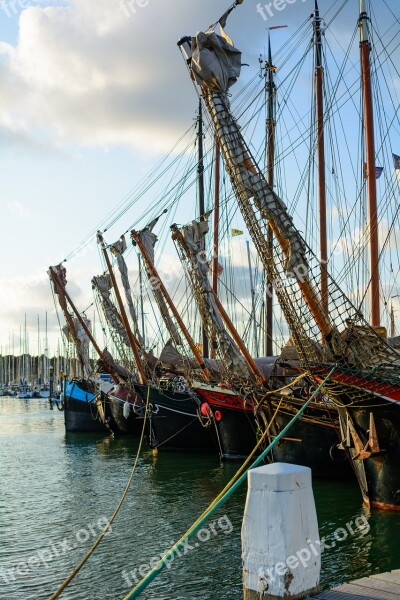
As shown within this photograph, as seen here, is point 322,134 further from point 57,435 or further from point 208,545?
point 57,435

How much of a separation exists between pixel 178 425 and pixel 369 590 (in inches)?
935

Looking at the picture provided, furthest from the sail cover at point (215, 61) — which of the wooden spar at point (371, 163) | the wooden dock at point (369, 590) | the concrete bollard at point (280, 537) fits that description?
the wooden dock at point (369, 590)

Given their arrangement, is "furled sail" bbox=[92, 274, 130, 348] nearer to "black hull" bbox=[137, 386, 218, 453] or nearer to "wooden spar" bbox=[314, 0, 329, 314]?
"black hull" bbox=[137, 386, 218, 453]

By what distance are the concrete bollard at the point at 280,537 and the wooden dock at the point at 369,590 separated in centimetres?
18

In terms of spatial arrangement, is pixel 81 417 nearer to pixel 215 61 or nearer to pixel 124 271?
pixel 124 271

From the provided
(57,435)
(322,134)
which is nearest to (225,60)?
(322,134)

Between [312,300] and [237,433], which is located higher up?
[312,300]

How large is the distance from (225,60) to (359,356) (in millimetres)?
8131

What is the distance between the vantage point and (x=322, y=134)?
26.8m

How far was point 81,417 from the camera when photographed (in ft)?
152

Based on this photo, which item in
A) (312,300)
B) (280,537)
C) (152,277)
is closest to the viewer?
(280,537)

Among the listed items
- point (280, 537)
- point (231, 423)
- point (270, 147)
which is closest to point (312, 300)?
point (231, 423)

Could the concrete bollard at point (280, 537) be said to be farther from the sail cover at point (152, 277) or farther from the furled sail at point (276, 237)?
the sail cover at point (152, 277)

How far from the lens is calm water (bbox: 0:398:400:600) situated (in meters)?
11.4
